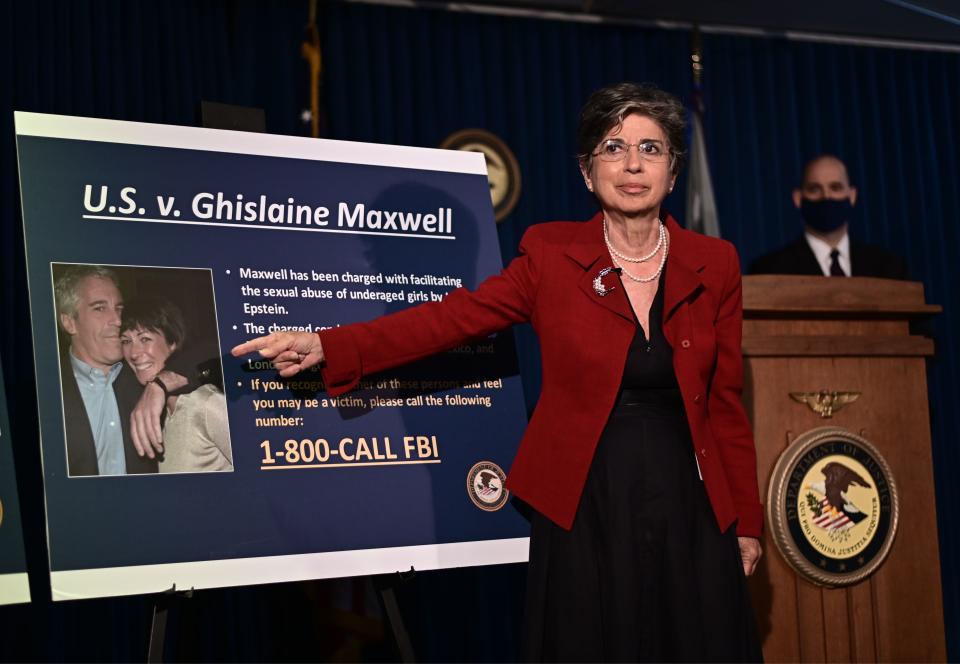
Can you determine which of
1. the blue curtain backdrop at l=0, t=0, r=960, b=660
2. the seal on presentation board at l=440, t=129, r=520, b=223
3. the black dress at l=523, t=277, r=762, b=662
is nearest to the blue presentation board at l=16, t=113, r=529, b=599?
the black dress at l=523, t=277, r=762, b=662

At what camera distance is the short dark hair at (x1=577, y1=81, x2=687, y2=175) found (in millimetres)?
2105

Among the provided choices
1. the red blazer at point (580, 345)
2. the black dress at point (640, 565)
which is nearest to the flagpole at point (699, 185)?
the red blazer at point (580, 345)

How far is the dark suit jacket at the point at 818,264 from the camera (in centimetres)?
487

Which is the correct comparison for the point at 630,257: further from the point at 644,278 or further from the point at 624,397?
the point at 624,397

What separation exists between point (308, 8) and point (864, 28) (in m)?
2.71

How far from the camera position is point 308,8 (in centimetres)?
450

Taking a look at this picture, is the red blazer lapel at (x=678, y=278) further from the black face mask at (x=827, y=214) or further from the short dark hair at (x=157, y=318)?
the black face mask at (x=827, y=214)

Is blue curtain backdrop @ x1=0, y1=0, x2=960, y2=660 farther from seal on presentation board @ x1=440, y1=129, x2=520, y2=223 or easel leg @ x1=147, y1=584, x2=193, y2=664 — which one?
easel leg @ x1=147, y1=584, x2=193, y2=664

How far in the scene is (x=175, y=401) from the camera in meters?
2.08

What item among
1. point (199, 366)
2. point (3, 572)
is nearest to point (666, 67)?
point (199, 366)

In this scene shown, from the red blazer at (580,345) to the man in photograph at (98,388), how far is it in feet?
1.25

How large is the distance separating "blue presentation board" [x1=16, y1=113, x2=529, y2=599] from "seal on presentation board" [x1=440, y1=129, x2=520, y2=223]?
7.11ft

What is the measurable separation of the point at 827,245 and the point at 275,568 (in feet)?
11.8

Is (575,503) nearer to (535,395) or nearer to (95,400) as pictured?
(95,400)
